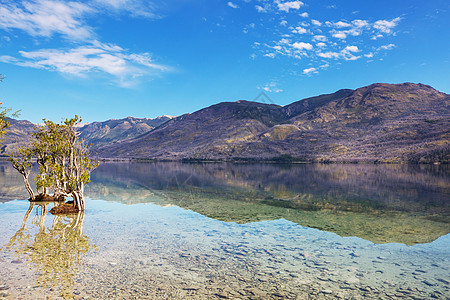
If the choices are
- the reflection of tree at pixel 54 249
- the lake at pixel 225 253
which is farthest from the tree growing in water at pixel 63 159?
the reflection of tree at pixel 54 249

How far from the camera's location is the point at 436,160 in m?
149

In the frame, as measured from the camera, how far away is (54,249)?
15.4 metres

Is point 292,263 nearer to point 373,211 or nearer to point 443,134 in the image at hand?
point 373,211

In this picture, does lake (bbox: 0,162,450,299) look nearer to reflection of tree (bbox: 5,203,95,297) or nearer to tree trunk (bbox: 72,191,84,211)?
reflection of tree (bbox: 5,203,95,297)

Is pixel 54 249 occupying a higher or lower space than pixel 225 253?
higher

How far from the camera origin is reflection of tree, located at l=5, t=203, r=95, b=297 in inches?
454

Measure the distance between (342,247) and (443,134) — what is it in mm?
206226

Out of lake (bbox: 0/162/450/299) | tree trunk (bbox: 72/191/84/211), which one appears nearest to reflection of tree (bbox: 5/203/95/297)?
lake (bbox: 0/162/450/299)

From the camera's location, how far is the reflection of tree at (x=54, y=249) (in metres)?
11.5

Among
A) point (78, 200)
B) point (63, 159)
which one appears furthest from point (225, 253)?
point (63, 159)

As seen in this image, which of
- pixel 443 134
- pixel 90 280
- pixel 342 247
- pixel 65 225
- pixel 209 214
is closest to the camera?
pixel 90 280

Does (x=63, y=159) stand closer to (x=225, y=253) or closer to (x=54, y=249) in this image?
(x=54, y=249)

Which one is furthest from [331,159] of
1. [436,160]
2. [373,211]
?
[373,211]

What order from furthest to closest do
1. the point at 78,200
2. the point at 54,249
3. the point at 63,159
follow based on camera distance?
1. the point at 63,159
2. the point at 78,200
3. the point at 54,249
